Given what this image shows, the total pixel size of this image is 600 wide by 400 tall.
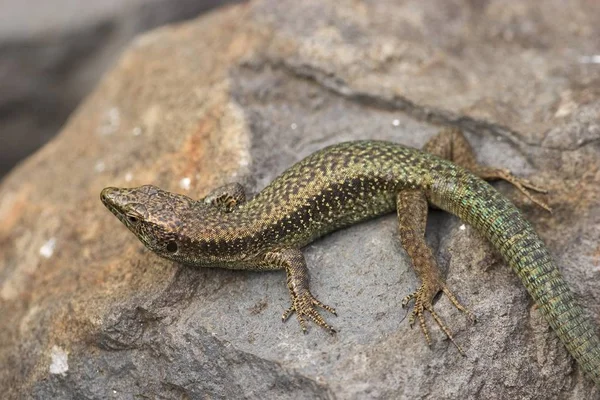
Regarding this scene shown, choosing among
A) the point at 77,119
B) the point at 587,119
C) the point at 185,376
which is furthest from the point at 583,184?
the point at 77,119

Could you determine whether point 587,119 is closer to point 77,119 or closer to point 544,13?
point 544,13

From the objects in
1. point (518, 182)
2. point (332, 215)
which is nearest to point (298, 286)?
point (332, 215)

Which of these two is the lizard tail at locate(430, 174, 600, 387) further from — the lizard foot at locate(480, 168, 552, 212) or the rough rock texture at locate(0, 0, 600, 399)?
the lizard foot at locate(480, 168, 552, 212)

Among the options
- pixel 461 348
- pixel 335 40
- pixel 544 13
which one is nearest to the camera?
pixel 461 348

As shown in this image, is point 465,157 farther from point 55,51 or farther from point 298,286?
point 55,51

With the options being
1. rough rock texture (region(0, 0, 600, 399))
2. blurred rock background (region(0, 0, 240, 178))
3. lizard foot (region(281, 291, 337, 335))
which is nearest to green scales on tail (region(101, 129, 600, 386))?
lizard foot (region(281, 291, 337, 335))

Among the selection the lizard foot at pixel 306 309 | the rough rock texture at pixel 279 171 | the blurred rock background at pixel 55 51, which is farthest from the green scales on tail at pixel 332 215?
the blurred rock background at pixel 55 51

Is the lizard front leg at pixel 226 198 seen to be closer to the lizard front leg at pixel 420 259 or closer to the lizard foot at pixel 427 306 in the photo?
the lizard front leg at pixel 420 259
